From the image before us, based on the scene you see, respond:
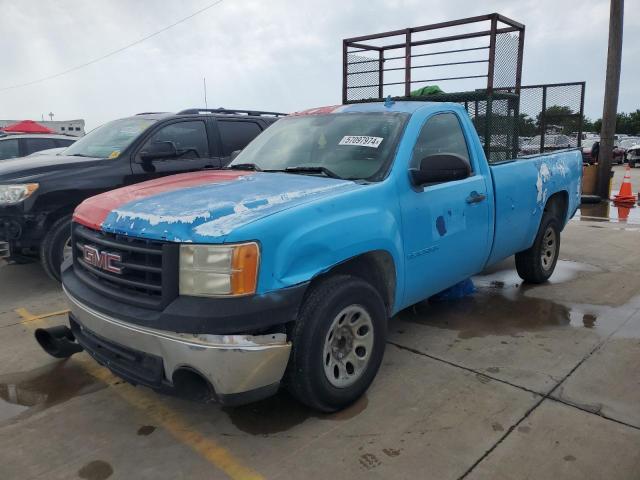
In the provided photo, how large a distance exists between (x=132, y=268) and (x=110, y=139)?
160 inches

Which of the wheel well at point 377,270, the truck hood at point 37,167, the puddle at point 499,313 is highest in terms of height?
the truck hood at point 37,167

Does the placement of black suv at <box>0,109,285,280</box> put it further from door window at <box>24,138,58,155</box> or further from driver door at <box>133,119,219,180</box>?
door window at <box>24,138,58,155</box>

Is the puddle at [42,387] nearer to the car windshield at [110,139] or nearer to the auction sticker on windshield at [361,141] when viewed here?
the auction sticker on windshield at [361,141]

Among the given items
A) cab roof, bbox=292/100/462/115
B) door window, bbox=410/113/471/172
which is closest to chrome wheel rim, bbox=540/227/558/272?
door window, bbox=410/113/471/172

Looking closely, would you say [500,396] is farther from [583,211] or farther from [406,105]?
[583,211]

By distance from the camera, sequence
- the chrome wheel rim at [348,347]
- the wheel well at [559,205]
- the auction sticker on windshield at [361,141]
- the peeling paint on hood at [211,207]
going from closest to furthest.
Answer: the peeling paint on hood at [211,207] < the chrome wheel rim at [348,347] < the auction sticker on windshield at [361,141] < the wheel well at [559,205]

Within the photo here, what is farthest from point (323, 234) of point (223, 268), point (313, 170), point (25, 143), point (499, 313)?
point (25, 143)

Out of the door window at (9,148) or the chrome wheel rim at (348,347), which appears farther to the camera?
the door window at (9,148)

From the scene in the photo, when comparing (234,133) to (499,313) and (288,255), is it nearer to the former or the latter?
(499,313)

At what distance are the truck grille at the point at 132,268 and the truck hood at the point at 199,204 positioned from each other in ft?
0.19

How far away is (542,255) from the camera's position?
546 cm

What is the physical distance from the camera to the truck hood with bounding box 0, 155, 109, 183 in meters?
5.28

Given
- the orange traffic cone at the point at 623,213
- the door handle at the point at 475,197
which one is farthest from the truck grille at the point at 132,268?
the orange traffic cone at the point at 623,213

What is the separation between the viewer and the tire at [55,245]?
5.30 metres
